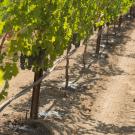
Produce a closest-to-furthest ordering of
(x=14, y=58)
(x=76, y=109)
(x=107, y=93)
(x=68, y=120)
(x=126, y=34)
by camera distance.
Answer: (x=14, y=58)
(x=68, y=120)
(x=76, y=109)
(x=107, y=93)
(x=126, y=34)

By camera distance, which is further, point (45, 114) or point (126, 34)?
point (126, 34)

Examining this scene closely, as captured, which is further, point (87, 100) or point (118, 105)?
point (87, 100)

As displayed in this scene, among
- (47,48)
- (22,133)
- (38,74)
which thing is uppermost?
(47,48)

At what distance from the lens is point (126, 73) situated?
2359 cm

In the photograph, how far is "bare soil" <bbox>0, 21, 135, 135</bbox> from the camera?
1477cm

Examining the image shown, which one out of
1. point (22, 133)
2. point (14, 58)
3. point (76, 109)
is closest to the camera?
point (14, 58)

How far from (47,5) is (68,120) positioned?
4.95m

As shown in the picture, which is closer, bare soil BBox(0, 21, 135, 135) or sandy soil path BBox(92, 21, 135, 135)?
bare soil BBox(0, 21, 135, 135)

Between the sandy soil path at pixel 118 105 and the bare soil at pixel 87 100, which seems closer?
the bare soil at pixel 87 100

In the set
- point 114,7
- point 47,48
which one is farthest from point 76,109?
point 114,7

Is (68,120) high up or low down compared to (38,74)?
down

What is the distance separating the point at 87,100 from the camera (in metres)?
17.9

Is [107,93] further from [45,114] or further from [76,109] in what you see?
[45,114]

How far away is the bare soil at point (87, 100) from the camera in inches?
582
